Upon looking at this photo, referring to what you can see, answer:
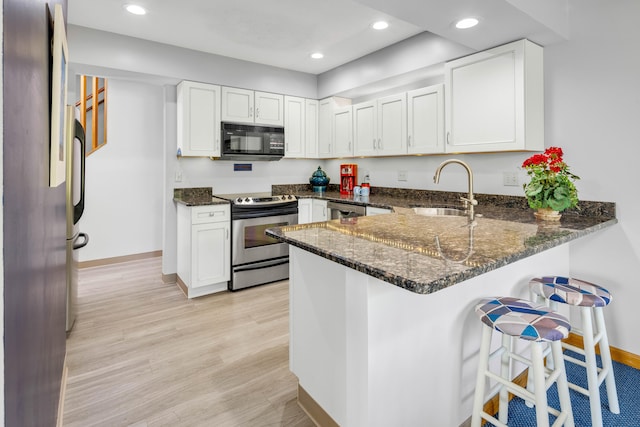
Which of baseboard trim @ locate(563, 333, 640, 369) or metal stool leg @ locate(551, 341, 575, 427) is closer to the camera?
metal stool leg @ locate(551, 341, 575, 427)

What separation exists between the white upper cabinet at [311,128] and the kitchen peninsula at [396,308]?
9.02ft

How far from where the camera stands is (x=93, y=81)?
4516 mm

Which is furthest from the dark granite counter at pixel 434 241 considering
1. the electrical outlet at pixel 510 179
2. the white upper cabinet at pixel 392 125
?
the white upper cabinet at pixel 392 125

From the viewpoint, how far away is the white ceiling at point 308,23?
6.88 feet

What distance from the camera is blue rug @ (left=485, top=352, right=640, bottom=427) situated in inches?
67.8

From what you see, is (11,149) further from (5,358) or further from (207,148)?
(207,148)

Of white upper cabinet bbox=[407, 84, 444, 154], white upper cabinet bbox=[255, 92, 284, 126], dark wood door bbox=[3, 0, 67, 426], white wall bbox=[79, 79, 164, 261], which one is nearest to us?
dark wood door bbox=[3, 0, 67, 426]

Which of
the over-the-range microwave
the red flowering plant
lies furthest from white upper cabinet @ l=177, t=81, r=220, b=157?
the red flowering plant

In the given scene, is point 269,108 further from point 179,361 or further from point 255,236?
point 179,361

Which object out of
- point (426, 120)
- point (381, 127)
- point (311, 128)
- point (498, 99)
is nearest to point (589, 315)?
point (498, 99)

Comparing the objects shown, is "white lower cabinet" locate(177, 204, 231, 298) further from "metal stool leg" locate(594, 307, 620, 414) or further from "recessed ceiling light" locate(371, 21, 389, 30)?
"metal stool leg" locate(594, 307, 620, 414)

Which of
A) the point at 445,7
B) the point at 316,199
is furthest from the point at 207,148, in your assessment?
the point at 445,7

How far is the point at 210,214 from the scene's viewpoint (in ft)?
11.3

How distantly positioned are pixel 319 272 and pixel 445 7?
1.67 metres
